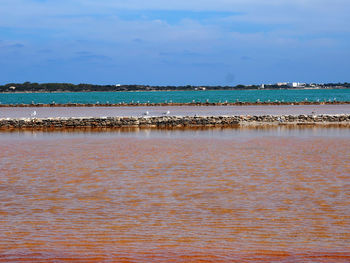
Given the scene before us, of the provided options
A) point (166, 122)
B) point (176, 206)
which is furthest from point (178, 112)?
point (176, 206)

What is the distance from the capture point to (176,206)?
37.5 feet

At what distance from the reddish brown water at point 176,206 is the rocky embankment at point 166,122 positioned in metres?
16.3

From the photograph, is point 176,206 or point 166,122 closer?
point 176,206

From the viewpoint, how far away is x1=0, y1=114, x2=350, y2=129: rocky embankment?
3731 centimetres

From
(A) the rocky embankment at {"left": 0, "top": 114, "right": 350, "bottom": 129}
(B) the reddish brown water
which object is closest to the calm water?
(A) the rocky embankment at {"left": 0, "top": 114, "right": 350, "bottom": 129}

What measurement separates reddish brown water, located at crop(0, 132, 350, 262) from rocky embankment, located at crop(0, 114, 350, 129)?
53.4 ft

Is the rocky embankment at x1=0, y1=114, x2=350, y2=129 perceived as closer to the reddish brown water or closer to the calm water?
the calm water

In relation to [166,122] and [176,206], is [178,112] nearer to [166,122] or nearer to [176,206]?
[166,122]

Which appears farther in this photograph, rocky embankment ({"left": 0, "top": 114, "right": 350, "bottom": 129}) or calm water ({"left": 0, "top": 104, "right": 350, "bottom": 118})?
calm water ({"left": 0, "top": 104, "right": 350, "bottom": 118})

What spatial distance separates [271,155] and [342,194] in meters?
7.43

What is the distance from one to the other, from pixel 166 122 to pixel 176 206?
2705cm

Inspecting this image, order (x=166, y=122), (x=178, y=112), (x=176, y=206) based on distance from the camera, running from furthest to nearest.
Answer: (x=178, y=112) < (x=166, y=122) < (x=176, y=206)

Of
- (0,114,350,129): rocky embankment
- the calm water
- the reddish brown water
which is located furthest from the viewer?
the calm water

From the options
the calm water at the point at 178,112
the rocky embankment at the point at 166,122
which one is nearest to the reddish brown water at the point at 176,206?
the rocky embankment at the point at 166,122
